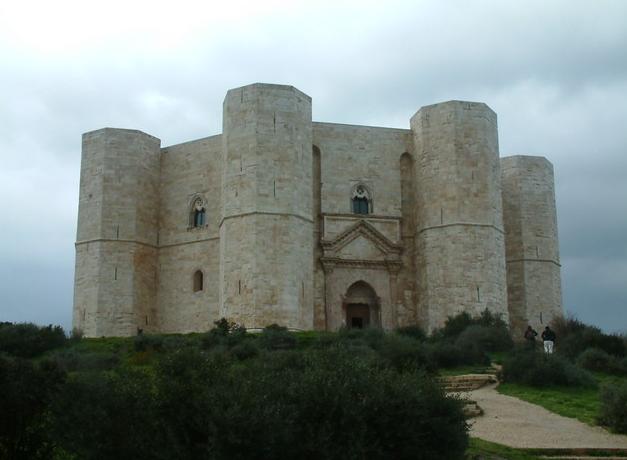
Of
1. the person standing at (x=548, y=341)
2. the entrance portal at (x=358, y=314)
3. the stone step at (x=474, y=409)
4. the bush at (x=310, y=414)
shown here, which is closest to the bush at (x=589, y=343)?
the person standing at (x=548, y=341)

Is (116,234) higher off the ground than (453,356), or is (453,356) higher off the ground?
(116,234)

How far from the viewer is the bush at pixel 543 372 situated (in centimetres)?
1967

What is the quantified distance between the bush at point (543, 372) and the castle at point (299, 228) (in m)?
9.45

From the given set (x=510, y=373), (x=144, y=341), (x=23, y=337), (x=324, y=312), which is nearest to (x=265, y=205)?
(x=324, y=312)

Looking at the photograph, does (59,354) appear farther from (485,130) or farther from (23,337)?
(485,130)

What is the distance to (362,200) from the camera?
32.3 metres

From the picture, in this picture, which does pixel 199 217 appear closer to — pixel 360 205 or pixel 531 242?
pixel 360 205

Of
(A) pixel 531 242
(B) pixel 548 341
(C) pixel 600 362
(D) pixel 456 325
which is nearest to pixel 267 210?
(D) pixel 456 325

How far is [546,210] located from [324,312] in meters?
10.6

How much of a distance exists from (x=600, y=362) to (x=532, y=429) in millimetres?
8482

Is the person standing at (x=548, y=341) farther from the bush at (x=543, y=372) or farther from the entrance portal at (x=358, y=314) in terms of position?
the entrance portal at (x=358, y=314)

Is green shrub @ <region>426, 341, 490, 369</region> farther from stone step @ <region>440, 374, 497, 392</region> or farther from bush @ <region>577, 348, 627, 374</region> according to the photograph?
bush @ <region>577, 348, 627, 374</region>

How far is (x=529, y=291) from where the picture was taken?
3456cm

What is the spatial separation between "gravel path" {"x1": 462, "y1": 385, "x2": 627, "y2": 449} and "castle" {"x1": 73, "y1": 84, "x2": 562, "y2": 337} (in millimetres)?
12242
